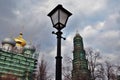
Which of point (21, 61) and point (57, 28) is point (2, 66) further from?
point (57, 28)

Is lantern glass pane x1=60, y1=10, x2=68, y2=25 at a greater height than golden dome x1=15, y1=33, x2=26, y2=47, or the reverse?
golden dome x1=15, y1=33, x2=26, y2=47

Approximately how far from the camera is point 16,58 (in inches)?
2354

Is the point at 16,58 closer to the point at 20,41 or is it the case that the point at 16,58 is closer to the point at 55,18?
the point at 20,41

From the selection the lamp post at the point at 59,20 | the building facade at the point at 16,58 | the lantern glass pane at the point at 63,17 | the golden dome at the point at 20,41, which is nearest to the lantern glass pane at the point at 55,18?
the lamp post at the point at 59,20

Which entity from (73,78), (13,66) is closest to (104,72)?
(73,78)

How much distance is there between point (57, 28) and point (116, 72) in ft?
90.0

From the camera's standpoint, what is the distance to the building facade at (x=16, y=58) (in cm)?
5674

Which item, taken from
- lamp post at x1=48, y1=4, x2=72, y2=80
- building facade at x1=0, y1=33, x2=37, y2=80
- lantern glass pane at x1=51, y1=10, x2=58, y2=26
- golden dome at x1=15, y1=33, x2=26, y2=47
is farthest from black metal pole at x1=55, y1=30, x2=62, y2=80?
golden dome at x1=15, y1=33, x2=26, y2=47

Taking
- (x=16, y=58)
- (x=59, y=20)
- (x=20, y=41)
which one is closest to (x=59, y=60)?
(x=59, y=20)

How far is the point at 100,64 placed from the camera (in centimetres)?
2870

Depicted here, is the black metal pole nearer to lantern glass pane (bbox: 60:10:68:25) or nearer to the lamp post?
the lamp post

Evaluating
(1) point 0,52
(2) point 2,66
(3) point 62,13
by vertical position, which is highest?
(1) point 0,52

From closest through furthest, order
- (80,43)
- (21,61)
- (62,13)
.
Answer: (62,13)
(21,61)
(80,43)

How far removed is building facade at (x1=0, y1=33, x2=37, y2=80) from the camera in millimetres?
56741
